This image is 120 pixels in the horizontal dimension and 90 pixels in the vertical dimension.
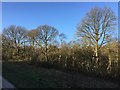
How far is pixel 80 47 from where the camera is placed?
38156 millimetres

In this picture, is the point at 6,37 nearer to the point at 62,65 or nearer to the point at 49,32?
the point at 49,32

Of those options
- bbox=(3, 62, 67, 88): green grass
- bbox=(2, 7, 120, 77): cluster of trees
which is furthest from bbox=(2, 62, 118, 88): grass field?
bbox=(2, 7, 120, 77): cluster of trees

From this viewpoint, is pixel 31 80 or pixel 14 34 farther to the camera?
pixel 14 34

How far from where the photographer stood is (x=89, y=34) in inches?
1580

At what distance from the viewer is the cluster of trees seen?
96.7 ft

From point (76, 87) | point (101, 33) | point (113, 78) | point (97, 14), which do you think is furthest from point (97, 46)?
point (76, 87)

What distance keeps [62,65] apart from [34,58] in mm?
9330

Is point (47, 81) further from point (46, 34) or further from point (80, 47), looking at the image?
point (46, 34)

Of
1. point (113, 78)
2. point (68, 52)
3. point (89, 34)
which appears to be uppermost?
point (89, 34)

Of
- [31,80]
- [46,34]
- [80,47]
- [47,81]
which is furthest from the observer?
[46,34]

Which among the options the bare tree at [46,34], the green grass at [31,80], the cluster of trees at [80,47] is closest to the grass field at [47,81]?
the green grass at [31,80]

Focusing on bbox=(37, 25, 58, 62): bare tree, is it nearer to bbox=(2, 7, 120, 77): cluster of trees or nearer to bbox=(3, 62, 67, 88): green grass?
bbox=(2, 7, 120, 77): cluster of trees

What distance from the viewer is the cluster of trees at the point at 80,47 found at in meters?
29.5

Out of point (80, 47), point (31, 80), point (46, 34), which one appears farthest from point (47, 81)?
point (46, 34)
